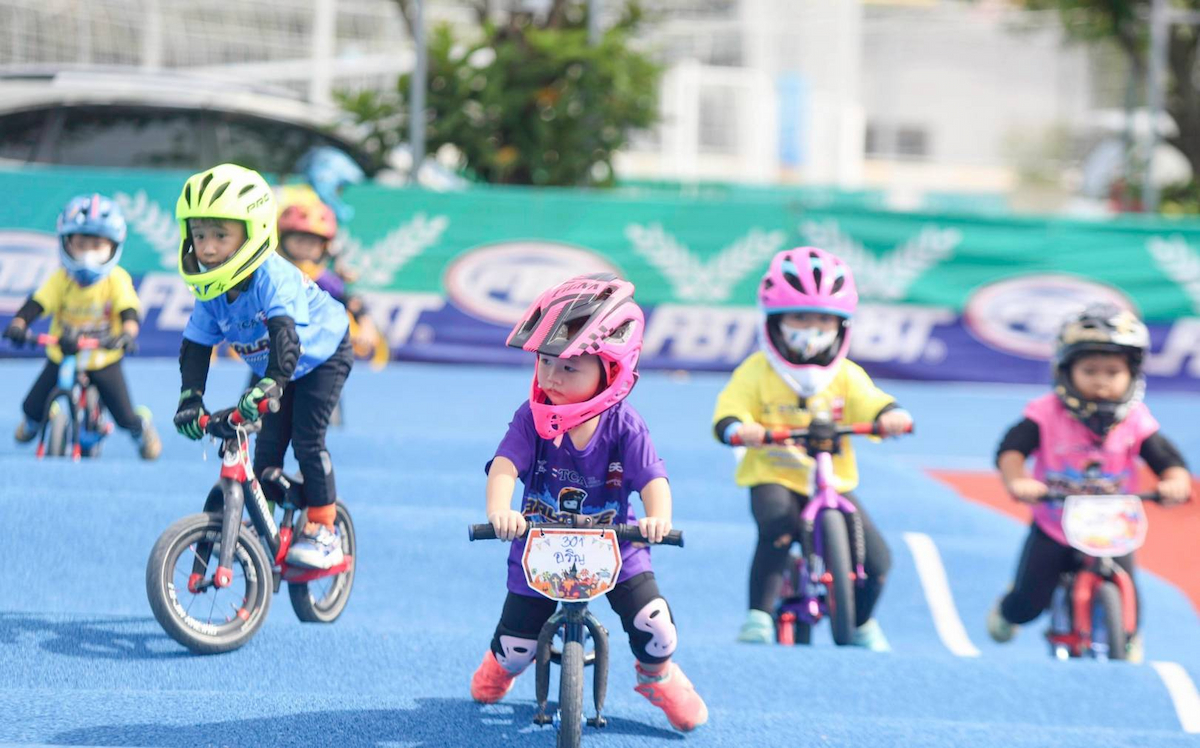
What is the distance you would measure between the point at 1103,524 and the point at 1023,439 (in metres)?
Answer: 0.59

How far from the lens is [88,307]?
9281mm

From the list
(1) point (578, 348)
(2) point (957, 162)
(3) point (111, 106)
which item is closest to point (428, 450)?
(1) point (578, 348)

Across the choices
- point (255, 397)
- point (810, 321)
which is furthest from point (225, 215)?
point (810, 321)

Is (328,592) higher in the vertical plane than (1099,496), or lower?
lower

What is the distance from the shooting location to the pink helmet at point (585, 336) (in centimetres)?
436

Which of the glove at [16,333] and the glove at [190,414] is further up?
the glove at [16,333]

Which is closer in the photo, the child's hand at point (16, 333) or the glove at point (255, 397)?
the glove at point (255, 397)

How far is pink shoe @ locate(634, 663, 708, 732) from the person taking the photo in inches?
189

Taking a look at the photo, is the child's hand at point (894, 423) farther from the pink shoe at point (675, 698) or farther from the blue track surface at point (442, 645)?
the pink shoe at point (675, 698)

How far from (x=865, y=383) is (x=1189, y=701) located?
1.95 meters

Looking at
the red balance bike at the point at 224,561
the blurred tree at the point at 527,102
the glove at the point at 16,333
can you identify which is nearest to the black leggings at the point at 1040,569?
the red balance bike at the point at 224,561

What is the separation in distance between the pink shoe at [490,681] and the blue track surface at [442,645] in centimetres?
6

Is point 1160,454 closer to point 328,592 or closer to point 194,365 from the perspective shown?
point 328,592

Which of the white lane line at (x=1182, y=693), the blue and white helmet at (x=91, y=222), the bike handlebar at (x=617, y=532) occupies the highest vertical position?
the blue and white helmet at (x=91, y=222)
